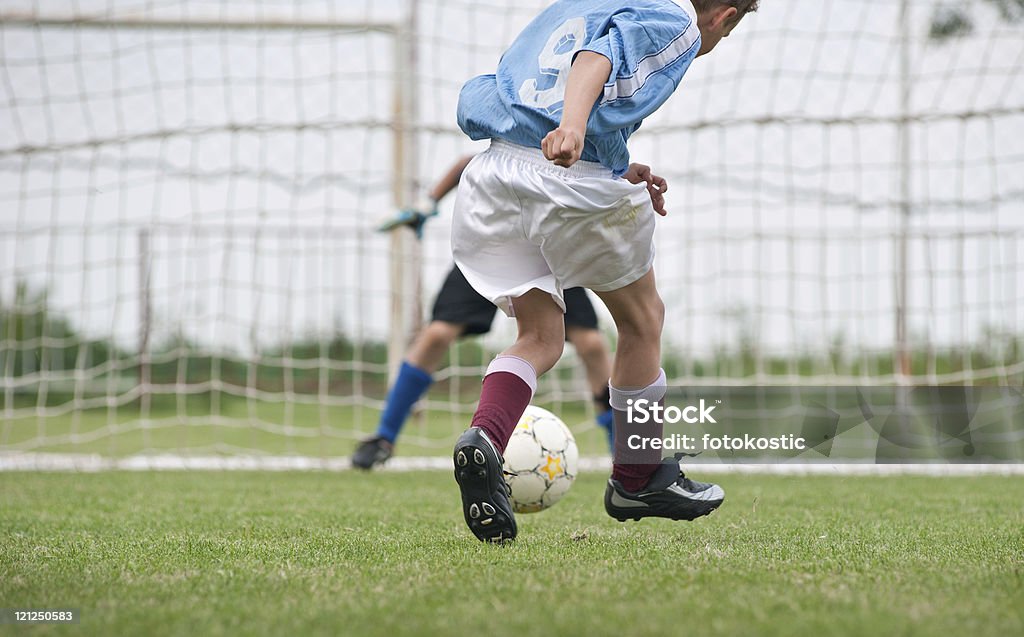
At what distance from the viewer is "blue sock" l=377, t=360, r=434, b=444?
4.52 m

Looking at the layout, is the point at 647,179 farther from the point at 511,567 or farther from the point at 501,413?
the point at 511,567

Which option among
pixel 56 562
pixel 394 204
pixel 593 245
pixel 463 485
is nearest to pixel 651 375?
pixel 593 245

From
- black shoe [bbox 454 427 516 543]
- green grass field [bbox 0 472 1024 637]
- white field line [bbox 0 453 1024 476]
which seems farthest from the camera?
white field line [bbox 0 453 1024 476]

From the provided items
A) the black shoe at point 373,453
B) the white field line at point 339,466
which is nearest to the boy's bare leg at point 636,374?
the black shoe at point 373,453

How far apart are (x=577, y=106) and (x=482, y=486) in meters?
0.76

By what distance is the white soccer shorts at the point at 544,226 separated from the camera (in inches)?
84.8

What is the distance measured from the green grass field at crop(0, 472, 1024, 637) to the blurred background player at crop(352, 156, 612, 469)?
3.02 ft

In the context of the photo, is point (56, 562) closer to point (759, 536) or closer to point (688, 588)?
point (688, 588)

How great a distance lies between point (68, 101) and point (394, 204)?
187 cm

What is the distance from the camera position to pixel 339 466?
505 centimetres

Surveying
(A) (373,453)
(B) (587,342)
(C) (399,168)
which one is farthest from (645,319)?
(C) (399,168)

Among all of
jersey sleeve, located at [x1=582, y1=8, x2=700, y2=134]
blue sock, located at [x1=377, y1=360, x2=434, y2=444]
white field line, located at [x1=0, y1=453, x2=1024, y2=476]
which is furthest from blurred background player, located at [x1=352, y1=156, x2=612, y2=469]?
jersey sleeve, located at [x1=582, y1=8, x2=700, y2=134]

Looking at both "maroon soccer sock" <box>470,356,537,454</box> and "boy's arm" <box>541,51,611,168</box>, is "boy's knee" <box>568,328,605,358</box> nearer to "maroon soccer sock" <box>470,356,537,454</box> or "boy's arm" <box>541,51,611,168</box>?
"maroon soccer sock" <box>470,356,537,454</box>

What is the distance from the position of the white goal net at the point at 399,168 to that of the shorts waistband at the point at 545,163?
3.48m
